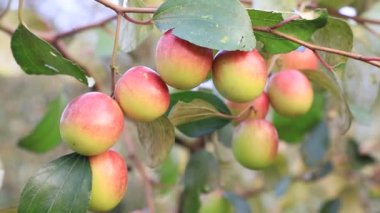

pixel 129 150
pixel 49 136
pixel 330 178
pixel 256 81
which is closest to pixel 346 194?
pixel 330 178

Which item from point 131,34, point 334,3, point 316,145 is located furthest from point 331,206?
point 131,34

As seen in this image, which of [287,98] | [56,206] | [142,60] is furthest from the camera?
[142,60]

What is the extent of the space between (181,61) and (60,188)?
0.16m

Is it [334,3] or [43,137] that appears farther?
[43,137]

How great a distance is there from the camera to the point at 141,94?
1.77 feet

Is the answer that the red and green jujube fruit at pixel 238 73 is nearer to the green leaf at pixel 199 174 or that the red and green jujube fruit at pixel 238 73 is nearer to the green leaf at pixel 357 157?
the green leaf at pixel 199 174

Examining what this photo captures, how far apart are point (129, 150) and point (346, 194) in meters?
0.56

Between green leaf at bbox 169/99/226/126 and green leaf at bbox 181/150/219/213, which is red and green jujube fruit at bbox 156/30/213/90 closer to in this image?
green leaf at bbox 169/99/226/126

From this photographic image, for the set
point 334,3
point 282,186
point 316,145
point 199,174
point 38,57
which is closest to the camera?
point 38,57

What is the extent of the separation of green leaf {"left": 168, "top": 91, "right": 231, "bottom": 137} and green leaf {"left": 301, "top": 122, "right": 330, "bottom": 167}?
0.45m

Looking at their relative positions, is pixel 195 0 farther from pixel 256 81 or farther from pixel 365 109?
pixel 365 109

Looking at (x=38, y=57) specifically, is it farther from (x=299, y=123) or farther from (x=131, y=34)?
(x=299, y=123)

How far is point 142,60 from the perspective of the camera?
3.99ft

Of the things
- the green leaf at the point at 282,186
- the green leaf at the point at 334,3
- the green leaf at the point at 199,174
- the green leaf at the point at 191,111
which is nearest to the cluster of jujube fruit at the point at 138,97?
the green leaf at the point at 191,111
